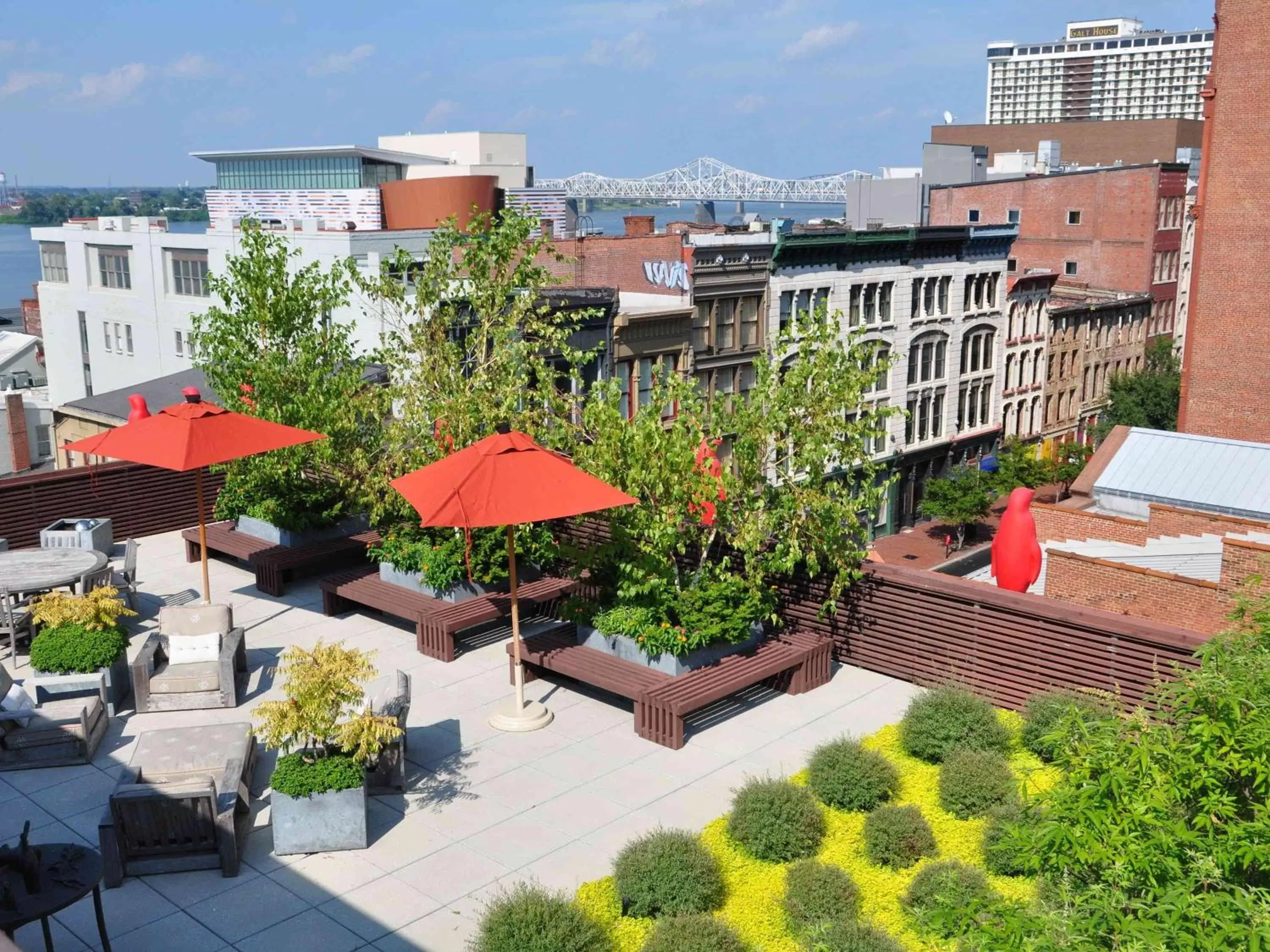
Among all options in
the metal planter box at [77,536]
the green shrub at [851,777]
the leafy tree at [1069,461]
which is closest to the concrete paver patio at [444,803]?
the green shrub at [851,777]

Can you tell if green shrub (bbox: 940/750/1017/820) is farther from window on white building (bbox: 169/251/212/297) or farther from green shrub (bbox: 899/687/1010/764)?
window on white building (bbox: 169/251/212/297)

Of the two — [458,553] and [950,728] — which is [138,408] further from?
[950,728]

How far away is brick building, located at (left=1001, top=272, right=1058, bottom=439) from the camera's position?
201ft

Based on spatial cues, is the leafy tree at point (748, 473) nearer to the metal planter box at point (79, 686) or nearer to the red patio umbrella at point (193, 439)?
the red patio umbrella at point (193, 439)

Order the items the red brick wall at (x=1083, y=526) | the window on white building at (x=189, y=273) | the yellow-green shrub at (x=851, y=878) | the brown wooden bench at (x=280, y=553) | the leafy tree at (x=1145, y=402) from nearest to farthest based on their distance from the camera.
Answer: the yellow-green shrub at (x=851, y=878) → the brown wooden bench at (x=280, y=553) → the red brick wall at (x=1083, y=526) → the window on white building at (x=189, y=273) → the leafy tree at (x=1145, y=402)

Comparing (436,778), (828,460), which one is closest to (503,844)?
(436,778)

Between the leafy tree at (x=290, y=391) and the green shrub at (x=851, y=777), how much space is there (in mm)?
9809

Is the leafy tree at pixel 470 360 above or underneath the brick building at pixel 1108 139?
underneath

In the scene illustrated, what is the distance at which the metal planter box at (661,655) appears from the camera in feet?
52.6

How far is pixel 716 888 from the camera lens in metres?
11.6

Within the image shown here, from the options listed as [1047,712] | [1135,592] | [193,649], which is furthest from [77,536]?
[1135,592]

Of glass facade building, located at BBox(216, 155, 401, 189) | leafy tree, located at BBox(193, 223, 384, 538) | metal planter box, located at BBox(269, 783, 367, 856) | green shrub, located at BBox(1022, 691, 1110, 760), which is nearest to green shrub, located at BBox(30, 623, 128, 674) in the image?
metal planter box, located at BBox(269, 783, 367, 856)

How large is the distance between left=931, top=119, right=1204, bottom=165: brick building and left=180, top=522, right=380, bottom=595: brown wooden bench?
108m

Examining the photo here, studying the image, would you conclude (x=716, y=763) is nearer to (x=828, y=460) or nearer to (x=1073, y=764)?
(x=828, y=460)
